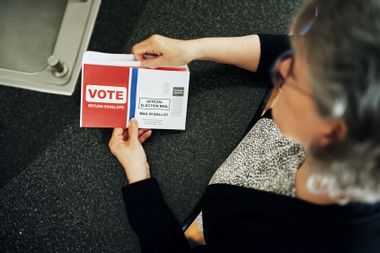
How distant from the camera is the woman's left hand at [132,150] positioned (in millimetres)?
897

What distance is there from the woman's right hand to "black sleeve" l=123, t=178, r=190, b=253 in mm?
281

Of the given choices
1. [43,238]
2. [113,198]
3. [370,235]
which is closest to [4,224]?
[43,238]

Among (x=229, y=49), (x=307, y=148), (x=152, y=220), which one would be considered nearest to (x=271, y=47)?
(x=229, y=49)

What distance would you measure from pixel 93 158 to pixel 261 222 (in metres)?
0.48

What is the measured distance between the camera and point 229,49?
3.04ft

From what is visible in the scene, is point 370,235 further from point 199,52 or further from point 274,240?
point 199,52

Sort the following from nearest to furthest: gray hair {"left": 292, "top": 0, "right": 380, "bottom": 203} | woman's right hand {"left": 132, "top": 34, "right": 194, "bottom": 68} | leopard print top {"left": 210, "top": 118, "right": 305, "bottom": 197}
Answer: gray hair {"left": 292, "top": 0, "right": 380, "bottom": 203} → leopard print top {"left": 210, "top": 118, "right": 305, "bottom": 197} → woman's right hand {"left": 132, "top": 34, "right": 194, "bottom": 68}

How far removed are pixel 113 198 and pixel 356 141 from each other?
0.65 m

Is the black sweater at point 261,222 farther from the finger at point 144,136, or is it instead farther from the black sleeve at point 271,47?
the finger at point 144,136

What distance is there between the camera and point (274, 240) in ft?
2.10

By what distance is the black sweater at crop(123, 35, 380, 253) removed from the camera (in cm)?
58

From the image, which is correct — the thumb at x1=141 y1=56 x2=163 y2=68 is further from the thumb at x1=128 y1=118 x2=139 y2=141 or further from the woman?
the thumb at x1=128 y1=118 x2=139 y2=141

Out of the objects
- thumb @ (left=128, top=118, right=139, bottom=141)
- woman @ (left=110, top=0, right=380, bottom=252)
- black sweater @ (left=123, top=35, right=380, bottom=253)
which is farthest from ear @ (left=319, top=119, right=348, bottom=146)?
thumb @ (left=128, top=118, right=139, bottom=141)

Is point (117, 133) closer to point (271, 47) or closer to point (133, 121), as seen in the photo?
point (133, 121)
